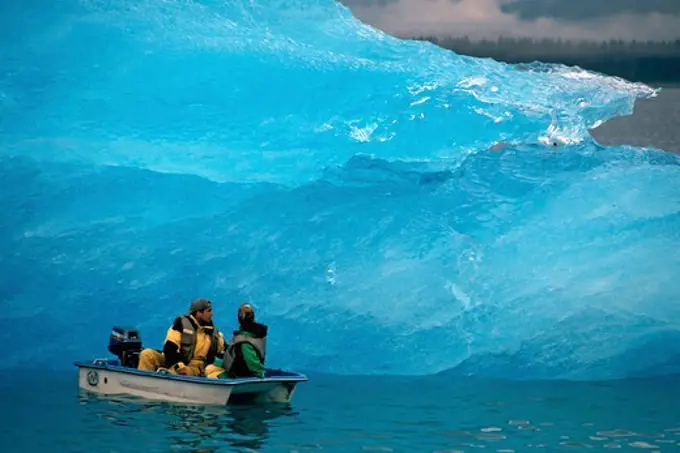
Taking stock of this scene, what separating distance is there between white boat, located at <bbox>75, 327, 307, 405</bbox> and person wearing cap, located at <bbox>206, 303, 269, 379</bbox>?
14cm

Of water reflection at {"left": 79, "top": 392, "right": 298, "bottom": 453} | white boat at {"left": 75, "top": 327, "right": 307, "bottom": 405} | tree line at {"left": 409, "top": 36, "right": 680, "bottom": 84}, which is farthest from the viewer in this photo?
tree line at {"left": 409, "top": 36, "right": 680, "bottom": 84}

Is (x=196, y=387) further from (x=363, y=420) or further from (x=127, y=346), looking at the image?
(x=363, y=420)

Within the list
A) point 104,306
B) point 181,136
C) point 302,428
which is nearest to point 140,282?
point 104,306

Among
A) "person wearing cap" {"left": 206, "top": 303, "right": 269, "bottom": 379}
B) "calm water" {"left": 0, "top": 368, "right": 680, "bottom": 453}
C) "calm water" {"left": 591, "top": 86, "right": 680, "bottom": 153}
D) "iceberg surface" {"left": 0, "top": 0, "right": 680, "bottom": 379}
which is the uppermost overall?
"calm water" {"left": 591, "top": 86, "right": 680, "bottom": 153}

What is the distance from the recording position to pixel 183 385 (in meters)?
7.67

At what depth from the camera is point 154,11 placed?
10914 mm

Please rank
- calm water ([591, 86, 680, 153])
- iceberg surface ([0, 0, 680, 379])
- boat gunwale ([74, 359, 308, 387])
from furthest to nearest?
calm water ([591, 86, 680, 153]) < iceberg surface ([0, 0, 680, 379]) < boat gunwale ([74, 359, 308, 387])

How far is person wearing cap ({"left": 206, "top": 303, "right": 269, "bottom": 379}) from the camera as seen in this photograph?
25.2 ft

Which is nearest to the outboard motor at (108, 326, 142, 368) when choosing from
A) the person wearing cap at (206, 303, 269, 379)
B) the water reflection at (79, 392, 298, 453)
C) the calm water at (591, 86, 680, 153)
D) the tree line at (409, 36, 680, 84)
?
the water reflection at (79, 392, 298, 453)

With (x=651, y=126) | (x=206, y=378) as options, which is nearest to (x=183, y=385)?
(x=206, y=378)

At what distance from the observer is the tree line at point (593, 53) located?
12.4m

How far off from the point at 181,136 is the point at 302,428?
4.19 m

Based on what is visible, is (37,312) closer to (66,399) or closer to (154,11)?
(66,399)

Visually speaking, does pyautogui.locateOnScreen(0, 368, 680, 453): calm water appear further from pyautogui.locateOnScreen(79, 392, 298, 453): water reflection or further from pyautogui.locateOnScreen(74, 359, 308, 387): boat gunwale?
pyautogui.locateOnScreen(74, 359, 308, 387): boat gunwale
